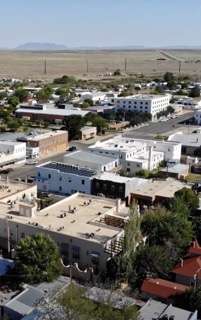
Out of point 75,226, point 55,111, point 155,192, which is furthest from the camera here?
point 55,111

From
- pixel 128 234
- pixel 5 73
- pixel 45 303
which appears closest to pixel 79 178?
pixel 128 234

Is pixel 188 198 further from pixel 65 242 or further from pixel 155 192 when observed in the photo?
pixel 65 242

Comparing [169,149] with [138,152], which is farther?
[169,149]

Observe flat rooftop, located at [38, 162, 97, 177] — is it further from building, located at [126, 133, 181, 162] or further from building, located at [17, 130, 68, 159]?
building, located at [126, 133, 181, 162]

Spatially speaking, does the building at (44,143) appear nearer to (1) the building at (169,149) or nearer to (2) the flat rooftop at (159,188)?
(1) the building at (169,149)

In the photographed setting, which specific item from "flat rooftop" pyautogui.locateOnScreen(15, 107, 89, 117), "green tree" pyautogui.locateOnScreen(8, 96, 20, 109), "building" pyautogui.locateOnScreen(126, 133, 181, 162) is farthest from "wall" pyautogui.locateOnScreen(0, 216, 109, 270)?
"green tree" pyautogui.locateOnScreen(8, 96, 20, 109)

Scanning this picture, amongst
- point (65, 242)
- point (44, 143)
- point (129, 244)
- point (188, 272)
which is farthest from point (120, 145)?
point (188, 272)
